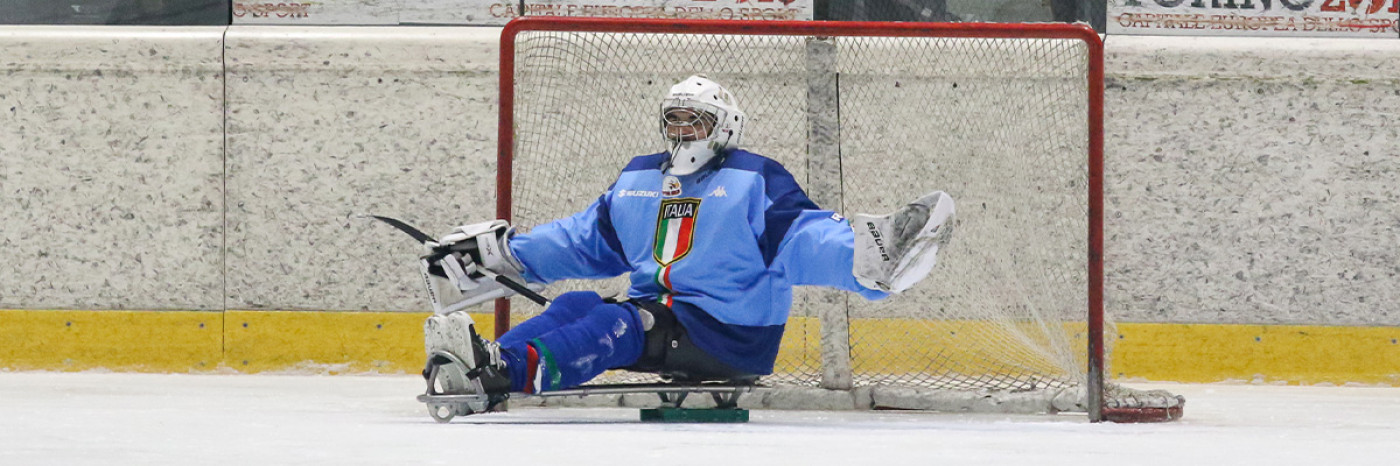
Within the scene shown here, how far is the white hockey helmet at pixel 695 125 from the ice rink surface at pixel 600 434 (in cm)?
61

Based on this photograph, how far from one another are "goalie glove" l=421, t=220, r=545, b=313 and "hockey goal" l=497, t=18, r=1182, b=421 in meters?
0.29

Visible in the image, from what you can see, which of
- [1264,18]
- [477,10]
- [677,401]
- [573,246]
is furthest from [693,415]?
[1264,18]

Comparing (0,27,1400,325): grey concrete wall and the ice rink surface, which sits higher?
(0,27,1400,325): grey concrete wall

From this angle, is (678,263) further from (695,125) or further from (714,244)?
(695,125)

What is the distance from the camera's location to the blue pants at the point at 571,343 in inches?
142

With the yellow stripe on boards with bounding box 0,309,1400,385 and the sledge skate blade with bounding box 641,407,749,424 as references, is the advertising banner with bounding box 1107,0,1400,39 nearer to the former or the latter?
the yellow stripe on boards with bounding box 0,309,1400,385

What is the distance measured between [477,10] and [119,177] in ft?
4.08

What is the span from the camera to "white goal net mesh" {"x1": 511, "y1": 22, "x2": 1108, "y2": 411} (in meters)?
4.43

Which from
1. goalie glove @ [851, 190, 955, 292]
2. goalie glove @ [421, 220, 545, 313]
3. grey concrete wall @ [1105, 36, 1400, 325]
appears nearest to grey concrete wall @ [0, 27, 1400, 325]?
grey concrete wall @ [1105, 36, 1400, 325]

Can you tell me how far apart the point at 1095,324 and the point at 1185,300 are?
1425 millimetres

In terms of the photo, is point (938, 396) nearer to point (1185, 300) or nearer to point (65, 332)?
point (1185, 300)

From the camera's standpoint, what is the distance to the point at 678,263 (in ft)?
12.7

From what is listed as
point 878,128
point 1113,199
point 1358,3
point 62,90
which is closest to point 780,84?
point 878,128

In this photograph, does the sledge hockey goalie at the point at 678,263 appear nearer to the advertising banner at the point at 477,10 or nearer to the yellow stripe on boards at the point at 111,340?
the advertising banner at the point at 477,10
